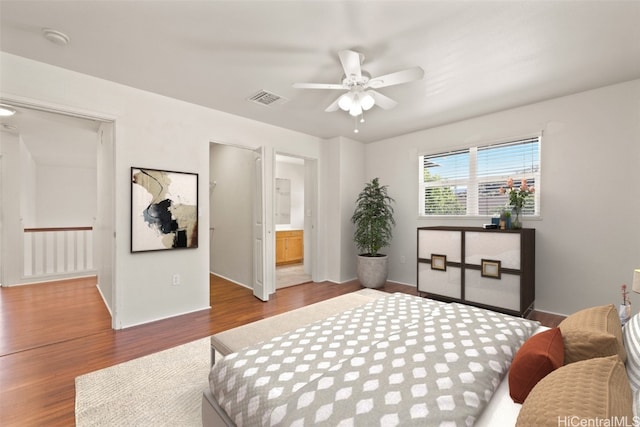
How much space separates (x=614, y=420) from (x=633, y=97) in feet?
11.9

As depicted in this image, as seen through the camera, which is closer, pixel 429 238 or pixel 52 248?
pixel 429 238

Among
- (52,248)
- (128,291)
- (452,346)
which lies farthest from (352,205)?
(52,248)

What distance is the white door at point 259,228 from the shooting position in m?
3.87

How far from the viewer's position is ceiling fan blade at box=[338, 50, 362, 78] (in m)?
2.01

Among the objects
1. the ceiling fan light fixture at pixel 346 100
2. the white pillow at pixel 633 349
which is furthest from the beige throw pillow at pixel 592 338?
the ceiling fan light fixture at pixel 346 100

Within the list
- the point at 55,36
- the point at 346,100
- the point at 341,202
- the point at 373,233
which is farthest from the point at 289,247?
the point at 55,36

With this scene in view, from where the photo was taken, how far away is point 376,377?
1.11 metres

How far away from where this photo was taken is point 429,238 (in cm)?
386

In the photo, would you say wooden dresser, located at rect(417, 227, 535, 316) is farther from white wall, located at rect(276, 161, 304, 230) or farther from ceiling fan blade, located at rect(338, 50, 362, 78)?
white wall, located at rect(276, 161, 304, 230)

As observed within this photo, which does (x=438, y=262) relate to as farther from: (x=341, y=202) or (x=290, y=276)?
(x=290, y=276)

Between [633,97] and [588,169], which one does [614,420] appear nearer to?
[588,169]

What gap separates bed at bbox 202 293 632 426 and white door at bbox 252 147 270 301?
2.32m

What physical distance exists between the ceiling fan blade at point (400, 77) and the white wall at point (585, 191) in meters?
2.28

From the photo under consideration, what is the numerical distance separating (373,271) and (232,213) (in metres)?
2.69
